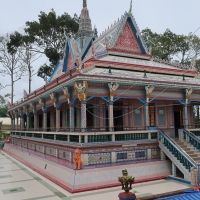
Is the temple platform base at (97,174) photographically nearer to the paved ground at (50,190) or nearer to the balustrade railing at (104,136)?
the paved ground at (50,190)

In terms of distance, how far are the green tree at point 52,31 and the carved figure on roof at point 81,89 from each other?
78.2ft

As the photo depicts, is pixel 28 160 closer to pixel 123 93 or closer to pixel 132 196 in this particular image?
pixel 123 93

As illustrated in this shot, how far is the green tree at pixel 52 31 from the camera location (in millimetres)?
35500

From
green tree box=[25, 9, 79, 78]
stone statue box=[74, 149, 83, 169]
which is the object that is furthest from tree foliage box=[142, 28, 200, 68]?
stone statue box=[74, 149, 83, 169]

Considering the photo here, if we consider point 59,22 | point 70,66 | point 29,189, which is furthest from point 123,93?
point 59,22

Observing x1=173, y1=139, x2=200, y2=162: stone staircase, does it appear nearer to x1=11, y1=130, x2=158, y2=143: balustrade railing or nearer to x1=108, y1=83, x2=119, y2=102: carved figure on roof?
x1=11, y1=130, x2=158, y2=143: balustrade railing

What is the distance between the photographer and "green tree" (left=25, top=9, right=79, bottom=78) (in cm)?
3550

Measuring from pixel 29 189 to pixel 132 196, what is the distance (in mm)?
6206

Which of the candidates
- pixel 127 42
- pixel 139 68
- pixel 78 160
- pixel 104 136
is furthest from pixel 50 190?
pixel 127 42

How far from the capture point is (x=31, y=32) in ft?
119

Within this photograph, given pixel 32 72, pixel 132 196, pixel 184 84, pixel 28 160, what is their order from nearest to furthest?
pixel 132 196
pixel 184 84
pixel 28 160
pixel 32 72

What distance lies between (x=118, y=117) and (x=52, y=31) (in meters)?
24.0

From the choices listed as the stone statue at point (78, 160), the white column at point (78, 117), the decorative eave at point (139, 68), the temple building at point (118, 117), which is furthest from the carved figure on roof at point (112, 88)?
the white column at point (78, 117)

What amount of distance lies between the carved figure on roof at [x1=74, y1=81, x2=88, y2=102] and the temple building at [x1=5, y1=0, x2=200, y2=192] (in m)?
0.05
